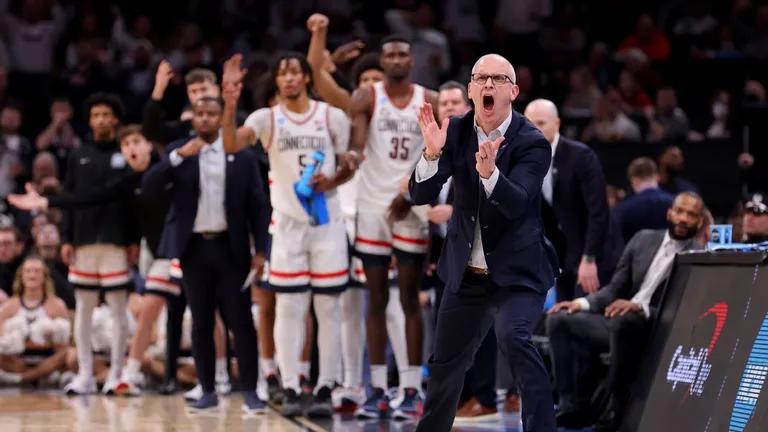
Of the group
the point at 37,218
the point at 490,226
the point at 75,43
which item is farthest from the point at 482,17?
the point at 490,226

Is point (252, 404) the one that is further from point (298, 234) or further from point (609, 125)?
point (609, 125)

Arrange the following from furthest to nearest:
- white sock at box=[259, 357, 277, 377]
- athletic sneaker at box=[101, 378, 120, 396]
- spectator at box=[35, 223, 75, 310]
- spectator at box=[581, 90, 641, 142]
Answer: spectator at box=[581, 90, 641, 142] < spectator at box=[35, 223, 75, 310] < athletic sneaker at box=[101, 378, 120, 396] < white sock at box=[259, 357, 277, 377]

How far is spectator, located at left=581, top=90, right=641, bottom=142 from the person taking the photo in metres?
13.7

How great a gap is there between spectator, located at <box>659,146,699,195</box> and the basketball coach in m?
5.83

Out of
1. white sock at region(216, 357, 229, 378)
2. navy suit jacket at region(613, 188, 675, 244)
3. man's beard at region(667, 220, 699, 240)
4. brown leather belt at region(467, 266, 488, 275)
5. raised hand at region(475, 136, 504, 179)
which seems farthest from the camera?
white sock at region(216, 357, 229, 378)

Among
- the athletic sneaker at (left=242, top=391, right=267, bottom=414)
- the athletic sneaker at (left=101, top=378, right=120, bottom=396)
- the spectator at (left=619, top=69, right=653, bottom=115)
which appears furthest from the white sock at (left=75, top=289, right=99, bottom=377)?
the spectator at (left=619, top=69, right=653, bottom=115)

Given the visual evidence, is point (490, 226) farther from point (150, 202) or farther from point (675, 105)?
point (675, 105)

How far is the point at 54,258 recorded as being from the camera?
1236cm

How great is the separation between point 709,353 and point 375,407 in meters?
2.58

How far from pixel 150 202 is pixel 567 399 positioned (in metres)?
3.96

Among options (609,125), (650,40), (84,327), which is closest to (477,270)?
(84,327)

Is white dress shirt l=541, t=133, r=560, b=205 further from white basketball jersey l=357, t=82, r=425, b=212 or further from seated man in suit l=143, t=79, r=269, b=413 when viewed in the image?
seated man in suit l=143, t=79, r=269, b=413

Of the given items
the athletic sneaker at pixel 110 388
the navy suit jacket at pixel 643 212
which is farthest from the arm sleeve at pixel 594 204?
the athletic sneaker at pixel 110 388

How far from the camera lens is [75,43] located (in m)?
15.7
